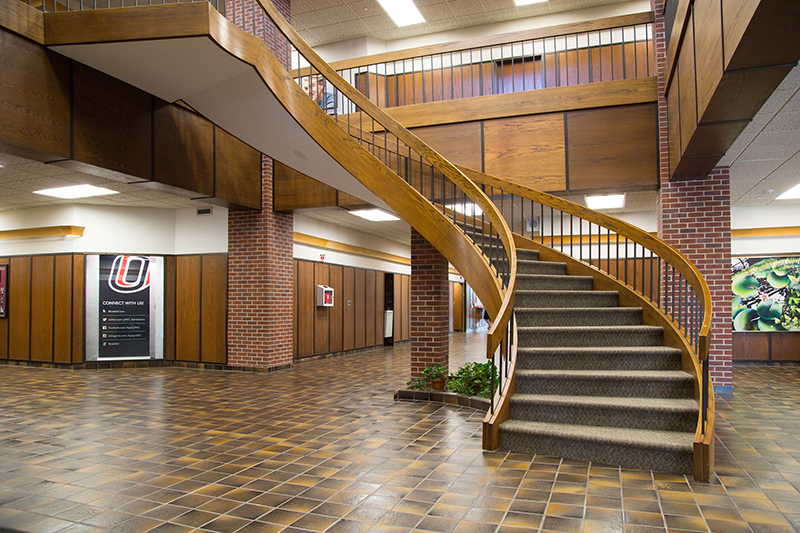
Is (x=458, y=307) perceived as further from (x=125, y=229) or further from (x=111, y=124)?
(x=111, y=124)

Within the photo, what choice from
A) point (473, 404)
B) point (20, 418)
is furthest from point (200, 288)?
point (473, 404)

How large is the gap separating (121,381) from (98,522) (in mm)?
5650

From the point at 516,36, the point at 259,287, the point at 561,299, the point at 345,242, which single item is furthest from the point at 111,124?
the point at 345,242

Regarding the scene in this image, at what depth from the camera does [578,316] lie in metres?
5.37

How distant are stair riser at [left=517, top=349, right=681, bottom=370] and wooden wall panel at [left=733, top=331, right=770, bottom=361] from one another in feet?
20.6

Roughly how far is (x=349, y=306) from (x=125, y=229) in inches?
192

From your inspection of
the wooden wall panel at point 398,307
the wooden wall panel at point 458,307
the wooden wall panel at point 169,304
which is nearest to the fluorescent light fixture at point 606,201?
the wooden wall panel at point 398,307

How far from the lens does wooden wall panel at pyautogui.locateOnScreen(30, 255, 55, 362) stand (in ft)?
31.3

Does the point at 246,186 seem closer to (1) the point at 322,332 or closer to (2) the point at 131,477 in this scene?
(1) the point at 322,332

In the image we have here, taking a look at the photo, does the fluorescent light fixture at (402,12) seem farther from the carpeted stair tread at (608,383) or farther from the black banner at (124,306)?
the carpeted stair tread at (608,383)

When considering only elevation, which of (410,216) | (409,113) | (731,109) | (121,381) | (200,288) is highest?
(409,113)

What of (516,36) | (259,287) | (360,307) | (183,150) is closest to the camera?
(183,150)

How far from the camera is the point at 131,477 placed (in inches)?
145

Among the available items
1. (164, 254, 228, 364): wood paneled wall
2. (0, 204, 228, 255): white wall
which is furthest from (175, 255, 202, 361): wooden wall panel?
(0, 204, 228, 255): white wall
